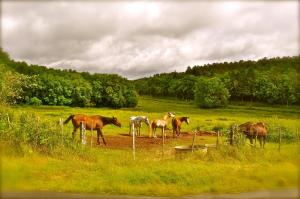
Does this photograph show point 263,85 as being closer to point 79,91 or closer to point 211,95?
point 211,95

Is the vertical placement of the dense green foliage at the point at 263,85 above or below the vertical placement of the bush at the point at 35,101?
above

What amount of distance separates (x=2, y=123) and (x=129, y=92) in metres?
81.6

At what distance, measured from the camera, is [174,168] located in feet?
48.3

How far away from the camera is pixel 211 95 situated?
4109 inches

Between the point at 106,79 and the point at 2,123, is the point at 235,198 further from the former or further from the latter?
the point at 106,79

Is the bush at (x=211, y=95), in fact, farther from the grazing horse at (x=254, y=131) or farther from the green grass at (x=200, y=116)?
the grazing horse at (x=254, y=131)

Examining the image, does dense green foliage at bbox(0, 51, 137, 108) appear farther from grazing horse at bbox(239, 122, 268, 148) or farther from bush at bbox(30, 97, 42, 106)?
grazing horse at bbox(239, 122, 268, 148)

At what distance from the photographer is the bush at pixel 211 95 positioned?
335 ft

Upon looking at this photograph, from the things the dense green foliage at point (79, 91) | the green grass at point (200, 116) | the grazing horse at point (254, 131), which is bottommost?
the green grass at point (200, 116)

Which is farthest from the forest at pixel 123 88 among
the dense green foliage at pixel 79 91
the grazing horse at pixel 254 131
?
the grazing horse at pixel 254 131

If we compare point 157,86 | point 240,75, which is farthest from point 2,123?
point 157,86

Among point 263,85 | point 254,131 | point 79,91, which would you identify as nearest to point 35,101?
point 79,91

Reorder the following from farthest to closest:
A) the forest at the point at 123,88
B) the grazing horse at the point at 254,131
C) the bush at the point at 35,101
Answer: the forest at the point at 123,88, the bush at the point at 35,101, the grazing horse at the point at 254,131

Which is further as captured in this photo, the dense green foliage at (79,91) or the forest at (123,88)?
the forest at (123,88)
